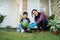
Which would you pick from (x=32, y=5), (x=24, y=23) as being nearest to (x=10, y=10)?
(x=32, y=5)

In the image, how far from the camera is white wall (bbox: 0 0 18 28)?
11.3 meters

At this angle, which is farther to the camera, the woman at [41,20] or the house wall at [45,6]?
the house wall at [45,6]

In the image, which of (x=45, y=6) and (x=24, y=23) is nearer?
(x=24, y=23)

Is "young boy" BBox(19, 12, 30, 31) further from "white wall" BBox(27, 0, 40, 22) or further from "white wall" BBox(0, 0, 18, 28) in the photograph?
"white wall" BBox(0, 0, 18, 28)

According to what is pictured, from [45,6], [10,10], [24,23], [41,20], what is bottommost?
A: [24,23]

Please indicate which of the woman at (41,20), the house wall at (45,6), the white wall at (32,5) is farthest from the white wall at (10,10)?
the woman at (41,20)

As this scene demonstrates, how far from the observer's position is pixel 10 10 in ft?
37.5

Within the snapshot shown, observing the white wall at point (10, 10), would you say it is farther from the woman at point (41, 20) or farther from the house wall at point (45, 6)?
the woman at point (41, 20)

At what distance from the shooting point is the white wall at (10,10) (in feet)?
37.1

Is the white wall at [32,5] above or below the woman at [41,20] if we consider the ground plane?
above

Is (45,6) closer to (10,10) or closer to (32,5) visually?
(32,5)

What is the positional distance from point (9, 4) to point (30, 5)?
108 centimetres

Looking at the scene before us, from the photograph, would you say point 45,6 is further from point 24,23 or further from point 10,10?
point 24,23

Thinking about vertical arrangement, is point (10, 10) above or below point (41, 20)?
above
